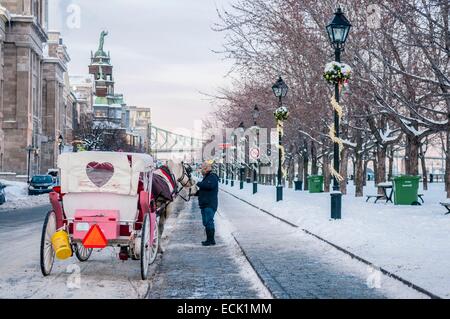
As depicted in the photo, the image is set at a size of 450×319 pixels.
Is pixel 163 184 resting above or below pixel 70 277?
above

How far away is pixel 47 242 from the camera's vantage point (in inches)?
373

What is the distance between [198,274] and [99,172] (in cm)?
212

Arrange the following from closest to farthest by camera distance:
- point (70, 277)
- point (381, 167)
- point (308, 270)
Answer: point (70, 277)
point (308, 270)
point (381, 167)

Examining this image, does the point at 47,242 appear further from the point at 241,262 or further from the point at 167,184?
the point at 241,262

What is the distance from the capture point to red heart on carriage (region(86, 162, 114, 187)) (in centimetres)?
977

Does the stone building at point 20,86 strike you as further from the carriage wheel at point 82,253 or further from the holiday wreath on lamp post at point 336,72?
the carriage wheel at point 82,253

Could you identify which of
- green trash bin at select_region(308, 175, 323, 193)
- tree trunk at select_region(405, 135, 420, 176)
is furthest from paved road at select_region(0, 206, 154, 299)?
green trash bin at select_region(308, 175, 323, 193)

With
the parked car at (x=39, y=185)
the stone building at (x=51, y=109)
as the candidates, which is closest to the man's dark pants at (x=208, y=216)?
the parked car at (x=39, y=185)

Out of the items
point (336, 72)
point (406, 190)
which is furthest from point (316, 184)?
point (336, 72)

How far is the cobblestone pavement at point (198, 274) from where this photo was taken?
839 centimetres

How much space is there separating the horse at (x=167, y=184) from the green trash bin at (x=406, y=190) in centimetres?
1406

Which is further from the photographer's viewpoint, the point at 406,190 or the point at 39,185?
the point at 39,185
